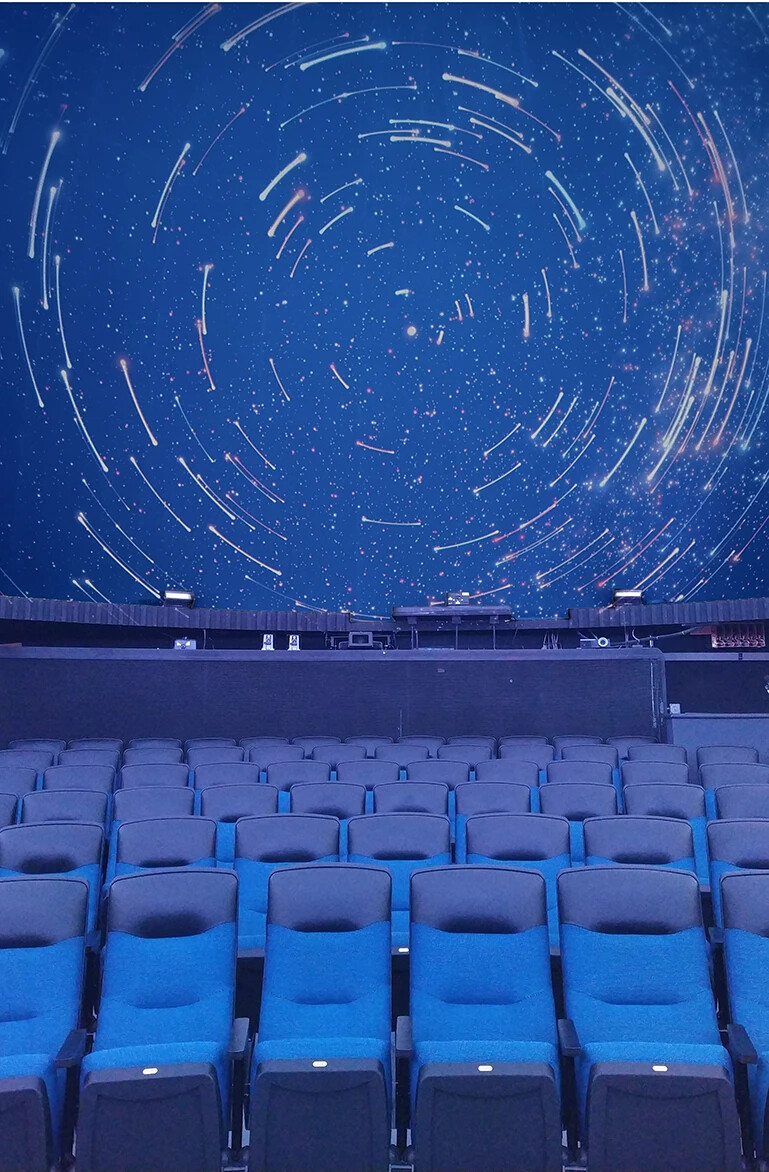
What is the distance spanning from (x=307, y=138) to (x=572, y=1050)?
45.1 ft

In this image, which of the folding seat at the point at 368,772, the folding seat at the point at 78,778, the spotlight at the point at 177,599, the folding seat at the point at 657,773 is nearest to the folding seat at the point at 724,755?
the folding seat at the point at 657,773

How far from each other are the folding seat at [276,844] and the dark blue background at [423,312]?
31.2 feet

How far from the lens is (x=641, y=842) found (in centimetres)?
405

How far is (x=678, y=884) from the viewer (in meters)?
3.11

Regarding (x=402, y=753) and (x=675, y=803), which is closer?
(x=675, y=803)

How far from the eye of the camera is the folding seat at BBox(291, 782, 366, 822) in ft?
17.1

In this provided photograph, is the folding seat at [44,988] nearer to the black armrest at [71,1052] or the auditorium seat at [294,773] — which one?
the black armrest at [71,1052]

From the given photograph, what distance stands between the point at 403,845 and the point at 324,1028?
1.36m

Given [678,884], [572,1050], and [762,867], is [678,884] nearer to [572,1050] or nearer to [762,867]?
[572,1050]

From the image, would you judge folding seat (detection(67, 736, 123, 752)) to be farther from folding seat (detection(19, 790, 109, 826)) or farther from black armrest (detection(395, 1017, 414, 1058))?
black armrest (detection(395, 1017, 414, 1058))

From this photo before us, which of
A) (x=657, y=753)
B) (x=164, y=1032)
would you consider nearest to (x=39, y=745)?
(x=657, y=753)

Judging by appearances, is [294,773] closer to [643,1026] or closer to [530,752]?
[530,752]

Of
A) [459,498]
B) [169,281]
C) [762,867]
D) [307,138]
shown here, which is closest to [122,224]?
[169,281]

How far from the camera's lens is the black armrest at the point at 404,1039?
106 inches
